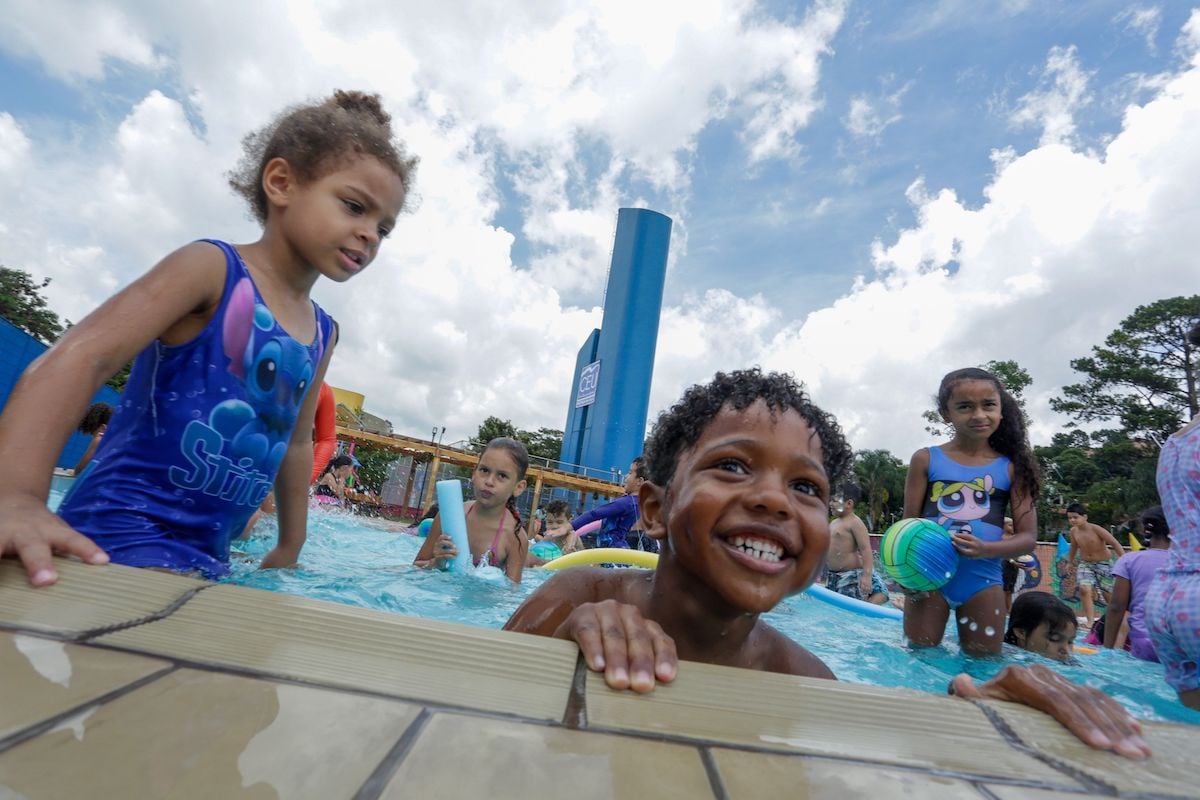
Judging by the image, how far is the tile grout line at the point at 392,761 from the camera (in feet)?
2.16

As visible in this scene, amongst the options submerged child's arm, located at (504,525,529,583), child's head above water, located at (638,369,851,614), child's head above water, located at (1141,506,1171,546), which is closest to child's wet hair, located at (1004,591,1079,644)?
child's head above water, located at (1141,506,1171,546)

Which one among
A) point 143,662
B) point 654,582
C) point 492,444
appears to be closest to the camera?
point 143,662

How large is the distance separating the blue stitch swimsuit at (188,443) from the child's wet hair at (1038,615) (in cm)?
519

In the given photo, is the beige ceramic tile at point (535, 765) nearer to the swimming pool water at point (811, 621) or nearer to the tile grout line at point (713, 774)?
the tile grout line at point (713, 774)

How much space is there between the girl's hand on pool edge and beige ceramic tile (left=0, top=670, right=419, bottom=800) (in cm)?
119

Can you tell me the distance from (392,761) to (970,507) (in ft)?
12.5

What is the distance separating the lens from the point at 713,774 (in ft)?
2.66

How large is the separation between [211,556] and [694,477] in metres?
1.62

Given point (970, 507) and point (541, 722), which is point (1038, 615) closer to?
point (970, 507)

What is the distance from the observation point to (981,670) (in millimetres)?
3436

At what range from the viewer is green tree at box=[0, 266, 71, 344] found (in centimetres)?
2908

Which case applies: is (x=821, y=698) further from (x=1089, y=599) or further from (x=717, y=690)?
(x=1089, y=599)

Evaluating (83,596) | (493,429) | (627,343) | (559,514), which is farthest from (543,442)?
(83,596)

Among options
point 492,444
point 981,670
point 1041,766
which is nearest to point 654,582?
point 1041,766
